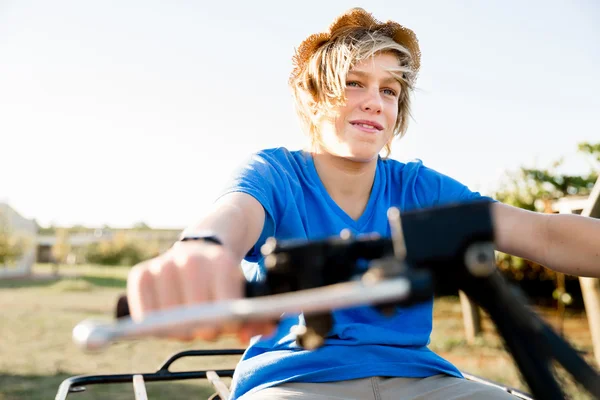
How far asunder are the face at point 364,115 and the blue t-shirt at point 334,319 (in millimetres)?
139

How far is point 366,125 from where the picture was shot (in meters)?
1.93

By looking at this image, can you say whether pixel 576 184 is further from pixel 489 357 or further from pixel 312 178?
pixel 312 178

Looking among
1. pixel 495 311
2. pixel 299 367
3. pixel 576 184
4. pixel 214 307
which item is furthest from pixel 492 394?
pixel 576 184

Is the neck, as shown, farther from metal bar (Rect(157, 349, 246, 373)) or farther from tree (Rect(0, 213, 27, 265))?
tree (Rect(0, 213, 27, 265))

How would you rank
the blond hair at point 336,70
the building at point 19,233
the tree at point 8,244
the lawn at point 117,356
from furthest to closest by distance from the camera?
the building at point 19,233
the tree at point 8,244
the lawn at point 117,356
the blond hair at point 336,70

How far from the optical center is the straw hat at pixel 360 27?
2113 millimetres

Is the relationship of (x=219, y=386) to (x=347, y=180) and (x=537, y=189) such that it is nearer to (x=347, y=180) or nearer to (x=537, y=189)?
(x=347, y=180)

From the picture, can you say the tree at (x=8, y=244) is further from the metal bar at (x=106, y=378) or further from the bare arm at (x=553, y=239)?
the bare arm at (x=553, y=239)

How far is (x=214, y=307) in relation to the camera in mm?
598

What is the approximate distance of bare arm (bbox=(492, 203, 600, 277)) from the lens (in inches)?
61.4

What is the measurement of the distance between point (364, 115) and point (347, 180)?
227 mm

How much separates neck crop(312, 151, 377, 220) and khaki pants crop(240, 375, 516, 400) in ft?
1.84

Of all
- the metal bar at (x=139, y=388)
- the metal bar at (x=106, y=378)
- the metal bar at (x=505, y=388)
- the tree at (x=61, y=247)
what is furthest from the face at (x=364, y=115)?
the tree at (x=61, y=247)

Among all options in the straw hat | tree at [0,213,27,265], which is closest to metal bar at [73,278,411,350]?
the straw hat
